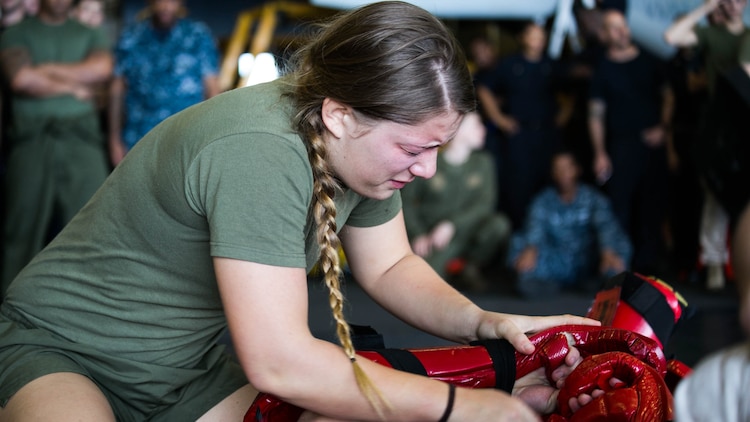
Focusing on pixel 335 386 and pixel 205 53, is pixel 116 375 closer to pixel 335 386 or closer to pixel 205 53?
pixel 335 386

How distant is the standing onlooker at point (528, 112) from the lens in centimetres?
570

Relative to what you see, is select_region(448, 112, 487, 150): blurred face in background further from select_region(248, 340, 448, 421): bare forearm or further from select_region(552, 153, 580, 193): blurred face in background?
select_region(248, 340, 448, 421): bare forearm

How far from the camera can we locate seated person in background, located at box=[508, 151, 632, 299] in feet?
16.2

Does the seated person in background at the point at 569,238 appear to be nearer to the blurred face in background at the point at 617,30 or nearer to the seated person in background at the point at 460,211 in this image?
the seated person in background at the point at 460,211

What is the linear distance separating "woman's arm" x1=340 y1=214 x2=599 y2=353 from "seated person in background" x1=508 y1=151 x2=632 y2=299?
311 centimetres

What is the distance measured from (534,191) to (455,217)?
38.8 inches

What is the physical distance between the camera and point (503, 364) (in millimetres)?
1561

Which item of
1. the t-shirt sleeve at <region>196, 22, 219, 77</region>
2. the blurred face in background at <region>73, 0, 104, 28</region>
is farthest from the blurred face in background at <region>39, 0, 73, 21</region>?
the blurred face in background at <region>73, 0, 104, 28</region>

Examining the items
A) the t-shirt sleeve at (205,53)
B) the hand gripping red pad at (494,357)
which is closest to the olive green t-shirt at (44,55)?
the t-shirt sleeve at (205,53)

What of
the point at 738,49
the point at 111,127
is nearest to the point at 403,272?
the point at 111,127

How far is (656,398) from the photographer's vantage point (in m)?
1.36

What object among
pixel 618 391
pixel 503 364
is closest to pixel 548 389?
pixel 503 364

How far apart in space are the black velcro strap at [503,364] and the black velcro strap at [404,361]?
14 centimetres

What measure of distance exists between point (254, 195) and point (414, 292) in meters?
0.56
